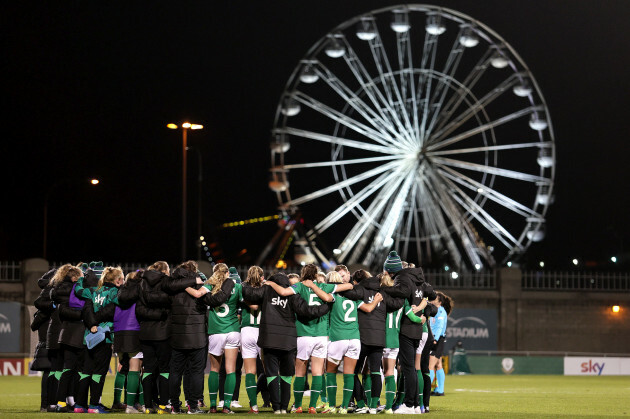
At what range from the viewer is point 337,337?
15.2 meters

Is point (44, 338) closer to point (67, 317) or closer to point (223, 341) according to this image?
point (67, 317)

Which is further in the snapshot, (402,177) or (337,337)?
(402,177)

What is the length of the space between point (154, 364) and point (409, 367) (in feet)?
12.1

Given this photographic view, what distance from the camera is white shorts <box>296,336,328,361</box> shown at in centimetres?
1522

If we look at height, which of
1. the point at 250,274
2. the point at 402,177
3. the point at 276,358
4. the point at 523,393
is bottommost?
the point at 523,393

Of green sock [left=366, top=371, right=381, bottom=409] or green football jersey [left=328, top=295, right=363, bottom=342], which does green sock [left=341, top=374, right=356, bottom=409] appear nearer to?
green sock [left=366, top=371, right=381, bottom=409]

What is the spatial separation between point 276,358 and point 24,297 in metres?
21.8

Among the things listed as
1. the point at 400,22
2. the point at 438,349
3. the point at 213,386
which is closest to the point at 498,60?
the point at 400,22

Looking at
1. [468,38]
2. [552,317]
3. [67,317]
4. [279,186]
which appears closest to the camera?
[67,317]

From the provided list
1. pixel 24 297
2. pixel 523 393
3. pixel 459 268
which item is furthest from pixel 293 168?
pixel 523 393

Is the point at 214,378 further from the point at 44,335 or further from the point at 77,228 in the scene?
the point at 77,228

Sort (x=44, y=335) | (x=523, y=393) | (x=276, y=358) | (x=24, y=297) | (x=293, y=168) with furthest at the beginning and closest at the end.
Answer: (x=293, y=168) < (x=24, y=297) < (x=523, y=393) < (x=44, y=335) < (x=276, y=358)

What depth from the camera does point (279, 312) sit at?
15.0 metres

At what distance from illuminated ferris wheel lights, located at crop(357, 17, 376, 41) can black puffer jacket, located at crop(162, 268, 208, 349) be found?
90.9 feet
